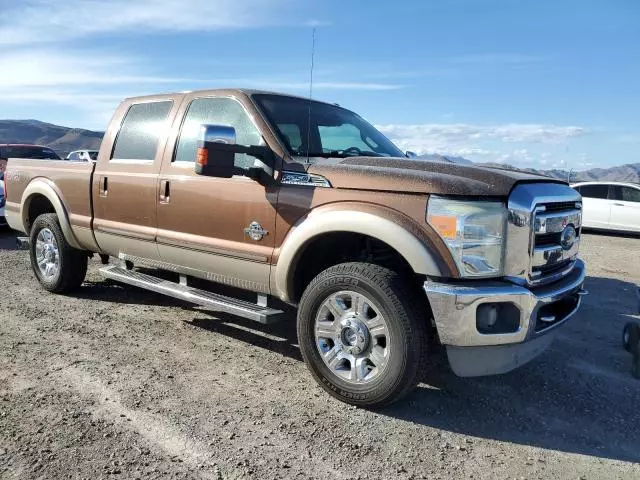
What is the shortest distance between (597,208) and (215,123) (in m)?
13.1

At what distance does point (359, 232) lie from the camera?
11.4 ft

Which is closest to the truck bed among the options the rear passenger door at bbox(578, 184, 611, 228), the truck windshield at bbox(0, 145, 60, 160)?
the truck windshield at bbox(0, 145, 60, 160)

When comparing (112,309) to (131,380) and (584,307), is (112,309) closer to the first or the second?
(131,380)

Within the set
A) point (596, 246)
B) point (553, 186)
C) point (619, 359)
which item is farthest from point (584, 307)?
point (596, 246)

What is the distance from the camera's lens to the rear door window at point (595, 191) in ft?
48.9

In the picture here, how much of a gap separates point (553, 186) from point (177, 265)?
9.83 feet

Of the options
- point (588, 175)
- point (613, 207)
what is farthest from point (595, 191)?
point (588, 175)

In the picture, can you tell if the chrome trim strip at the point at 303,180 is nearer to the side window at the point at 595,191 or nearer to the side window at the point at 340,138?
the side window at the point at 340,138

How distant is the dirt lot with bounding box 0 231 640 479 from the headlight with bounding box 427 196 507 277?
101 cm

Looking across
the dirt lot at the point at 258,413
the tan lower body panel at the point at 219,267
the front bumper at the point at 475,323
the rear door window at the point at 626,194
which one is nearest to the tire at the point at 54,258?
the dirt lot at the point at 258,413

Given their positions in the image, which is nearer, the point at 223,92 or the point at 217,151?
the point at 217,151

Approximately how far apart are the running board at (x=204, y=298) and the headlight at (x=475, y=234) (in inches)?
56.2

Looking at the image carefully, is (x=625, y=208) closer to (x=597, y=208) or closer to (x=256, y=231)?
(x=597, y=208)

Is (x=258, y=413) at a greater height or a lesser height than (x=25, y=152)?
lesser
